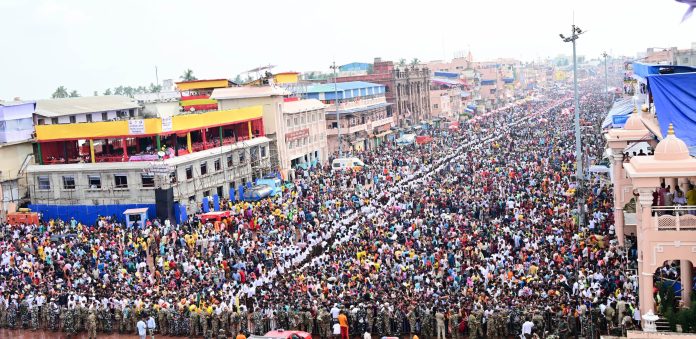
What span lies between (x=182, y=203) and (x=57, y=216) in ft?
18.5

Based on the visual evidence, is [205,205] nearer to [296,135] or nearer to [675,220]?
[296,135]

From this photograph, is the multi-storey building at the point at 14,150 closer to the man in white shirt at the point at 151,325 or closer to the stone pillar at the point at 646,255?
the man in white shirt at the point at 151,325

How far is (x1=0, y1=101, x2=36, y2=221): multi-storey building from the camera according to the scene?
115ft

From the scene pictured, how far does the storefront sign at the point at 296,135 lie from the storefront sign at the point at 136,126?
12714mm

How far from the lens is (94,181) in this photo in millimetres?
34906

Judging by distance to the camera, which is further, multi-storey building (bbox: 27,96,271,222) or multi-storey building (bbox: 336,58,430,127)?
multi-storey building (bbox: 336,58,430,127)

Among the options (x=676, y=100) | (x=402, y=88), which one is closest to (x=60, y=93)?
(x=402, y=88)


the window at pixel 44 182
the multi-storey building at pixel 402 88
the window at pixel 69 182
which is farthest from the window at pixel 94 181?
the multi-storey building at pixel 402 88

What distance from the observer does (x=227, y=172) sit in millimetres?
39031

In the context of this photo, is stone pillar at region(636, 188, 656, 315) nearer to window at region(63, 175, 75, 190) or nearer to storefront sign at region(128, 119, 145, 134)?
storefront sign at region(128, 119, 145, 134)

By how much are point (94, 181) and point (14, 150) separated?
4.30m

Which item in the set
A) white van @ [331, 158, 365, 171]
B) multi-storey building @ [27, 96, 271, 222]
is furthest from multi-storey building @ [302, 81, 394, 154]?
multi-storey building @ [27, 96, 271, 222]

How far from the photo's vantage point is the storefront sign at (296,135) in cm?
4624

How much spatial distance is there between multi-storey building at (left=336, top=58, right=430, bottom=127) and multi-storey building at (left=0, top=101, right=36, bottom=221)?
127ft
